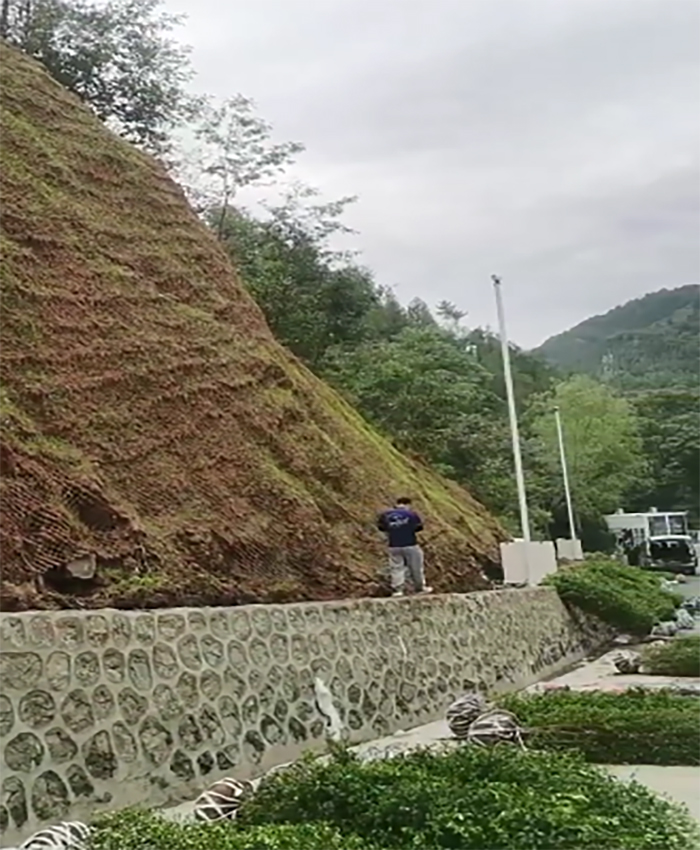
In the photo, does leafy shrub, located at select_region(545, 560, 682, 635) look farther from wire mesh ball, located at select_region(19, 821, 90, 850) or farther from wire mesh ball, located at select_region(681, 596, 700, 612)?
wire mesh ball, located at select_region(19, 821, 90, 850)

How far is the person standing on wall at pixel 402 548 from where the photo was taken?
7.56 metres

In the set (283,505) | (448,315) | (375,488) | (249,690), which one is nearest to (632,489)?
(448,315)

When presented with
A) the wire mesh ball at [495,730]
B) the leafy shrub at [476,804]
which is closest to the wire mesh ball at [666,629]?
the wire mesh ball at [495,730]

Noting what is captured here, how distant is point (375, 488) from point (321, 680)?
3.68 meters

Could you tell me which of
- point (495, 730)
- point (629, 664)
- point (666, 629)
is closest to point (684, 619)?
point (666, 629)

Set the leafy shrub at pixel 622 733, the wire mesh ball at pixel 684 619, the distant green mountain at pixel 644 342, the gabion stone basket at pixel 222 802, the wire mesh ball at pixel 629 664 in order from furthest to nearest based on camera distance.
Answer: the wire mesh ball at pixel 684 619 < the distant green mountain at pixel 644 342 < the wire mesh ball at pixel 629 664 < the leafy shrub at pixel 622 733 < the gabion stone basket at pixel 222 802

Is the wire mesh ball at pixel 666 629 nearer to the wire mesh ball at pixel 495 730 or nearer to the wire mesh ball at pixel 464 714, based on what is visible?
the wire mesh ball at pixel 464 714

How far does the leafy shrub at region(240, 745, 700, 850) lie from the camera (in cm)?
247

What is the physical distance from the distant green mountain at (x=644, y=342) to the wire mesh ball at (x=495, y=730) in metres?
3.28

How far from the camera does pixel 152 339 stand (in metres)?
7.64

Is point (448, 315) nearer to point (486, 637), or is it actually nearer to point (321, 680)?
point (486, 637)

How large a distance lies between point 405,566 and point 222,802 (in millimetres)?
4308

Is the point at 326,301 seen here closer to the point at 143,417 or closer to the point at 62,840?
the point at 143,417

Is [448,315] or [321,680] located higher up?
[448,315]
